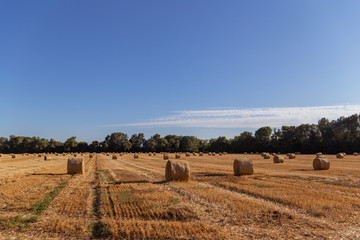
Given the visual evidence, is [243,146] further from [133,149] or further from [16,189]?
[16,189]

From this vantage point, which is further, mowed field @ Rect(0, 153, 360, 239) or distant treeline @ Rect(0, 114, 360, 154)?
distant treeline @ Rect(0, 114, 360, 154)

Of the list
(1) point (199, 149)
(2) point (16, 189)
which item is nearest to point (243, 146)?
(1) point (199, 149)

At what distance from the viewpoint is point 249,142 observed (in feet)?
356

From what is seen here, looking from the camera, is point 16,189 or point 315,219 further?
point 16,189

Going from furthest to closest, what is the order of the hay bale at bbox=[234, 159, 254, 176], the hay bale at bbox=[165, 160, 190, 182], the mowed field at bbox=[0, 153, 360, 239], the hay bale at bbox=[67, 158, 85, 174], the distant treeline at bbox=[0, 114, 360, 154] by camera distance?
1. the distant treeline at bbox=[0, 114, 360, 154]
2. the hay bale at bbox=[67, 158, 85, 174]
3. the hay bale at bbox=[234, 159, 254, 176]
4. the hay bale at bbox=[165, 160, 190, 182]
5. the mowed field at bbox=[0, 153, 360, 239]

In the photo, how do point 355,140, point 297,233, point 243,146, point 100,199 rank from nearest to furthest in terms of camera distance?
point 297,233, point 100,199, point 355,140, point 243,146

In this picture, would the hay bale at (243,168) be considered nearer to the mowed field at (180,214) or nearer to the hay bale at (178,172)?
the hay bale at (178,172)

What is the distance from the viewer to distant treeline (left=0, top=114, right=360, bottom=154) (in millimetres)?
88562

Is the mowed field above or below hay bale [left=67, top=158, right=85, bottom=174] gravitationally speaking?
below

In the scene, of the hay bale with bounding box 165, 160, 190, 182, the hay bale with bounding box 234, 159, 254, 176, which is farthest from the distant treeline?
the hay bale with bounding box 165, 160, 190, 182

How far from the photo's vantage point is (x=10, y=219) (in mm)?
8094

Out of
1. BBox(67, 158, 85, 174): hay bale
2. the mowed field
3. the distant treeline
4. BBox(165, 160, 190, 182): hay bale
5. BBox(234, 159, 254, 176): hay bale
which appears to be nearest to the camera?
the mowed field

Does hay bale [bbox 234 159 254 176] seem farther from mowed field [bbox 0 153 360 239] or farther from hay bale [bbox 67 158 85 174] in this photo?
hay bale [bbox 67 158 85 174]

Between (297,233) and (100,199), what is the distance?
294 inches
